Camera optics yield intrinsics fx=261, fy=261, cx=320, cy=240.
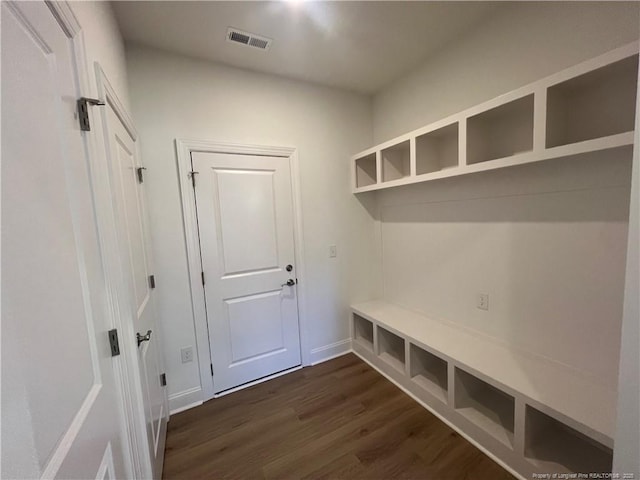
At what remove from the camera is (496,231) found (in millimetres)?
1833

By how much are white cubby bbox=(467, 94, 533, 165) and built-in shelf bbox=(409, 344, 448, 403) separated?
61.0 inches

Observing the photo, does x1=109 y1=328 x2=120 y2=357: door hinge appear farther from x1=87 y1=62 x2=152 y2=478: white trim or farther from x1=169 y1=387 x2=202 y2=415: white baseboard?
x1=169 y1=387 x2=202 y2=415: white baseboard

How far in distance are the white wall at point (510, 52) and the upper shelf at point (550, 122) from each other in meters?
0.20

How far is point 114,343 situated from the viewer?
0.98 metres

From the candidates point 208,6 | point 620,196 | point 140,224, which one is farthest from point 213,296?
point 620,196

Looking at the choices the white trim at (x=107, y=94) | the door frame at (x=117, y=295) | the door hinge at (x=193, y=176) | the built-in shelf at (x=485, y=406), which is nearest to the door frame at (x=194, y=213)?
the door hinge at (x=193, y=176)

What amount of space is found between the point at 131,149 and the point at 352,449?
233cm

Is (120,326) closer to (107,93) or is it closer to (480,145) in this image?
(107,93)

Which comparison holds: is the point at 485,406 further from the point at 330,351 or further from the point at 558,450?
the point at 330,351

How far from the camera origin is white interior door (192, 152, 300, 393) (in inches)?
84.3

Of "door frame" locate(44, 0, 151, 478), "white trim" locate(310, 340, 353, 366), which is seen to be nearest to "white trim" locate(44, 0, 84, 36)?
"door frame" locate(44, 0, 151, 478)

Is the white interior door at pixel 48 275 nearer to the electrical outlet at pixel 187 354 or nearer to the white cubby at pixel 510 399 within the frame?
the electrical outlet at pixel 187 354

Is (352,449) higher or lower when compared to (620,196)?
lower

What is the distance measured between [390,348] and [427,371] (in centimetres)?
43
